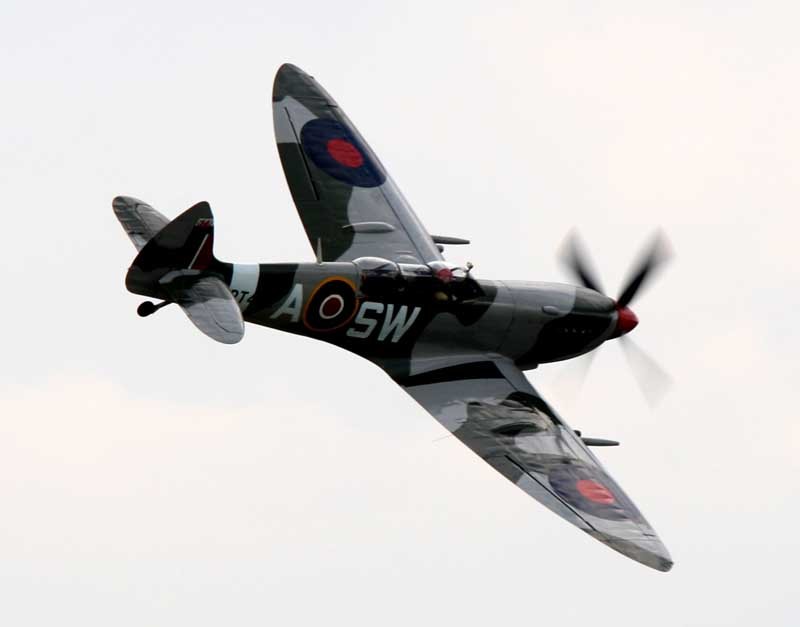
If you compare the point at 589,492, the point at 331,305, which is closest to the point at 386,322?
the point at 331,305

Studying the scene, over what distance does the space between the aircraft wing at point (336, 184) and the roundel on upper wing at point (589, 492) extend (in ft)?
18.9

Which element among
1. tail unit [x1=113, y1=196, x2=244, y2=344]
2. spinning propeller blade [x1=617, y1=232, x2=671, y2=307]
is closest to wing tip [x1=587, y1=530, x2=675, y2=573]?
tail unit [x1=113, y1=196, x2=244, y2=344]

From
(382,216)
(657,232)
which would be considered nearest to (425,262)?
(382,216)

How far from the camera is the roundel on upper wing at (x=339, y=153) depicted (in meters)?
40.4

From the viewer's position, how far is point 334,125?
41.6 metres

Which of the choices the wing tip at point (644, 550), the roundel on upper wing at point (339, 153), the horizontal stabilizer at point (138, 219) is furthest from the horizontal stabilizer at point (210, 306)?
the roundel on upper wing at point (339, 153)

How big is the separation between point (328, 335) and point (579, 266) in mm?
5492

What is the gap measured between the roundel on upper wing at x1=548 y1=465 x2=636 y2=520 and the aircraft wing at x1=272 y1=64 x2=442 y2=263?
577 centimetres

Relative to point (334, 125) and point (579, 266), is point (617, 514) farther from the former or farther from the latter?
point (334, 125)

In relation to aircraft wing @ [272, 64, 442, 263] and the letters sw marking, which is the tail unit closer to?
the letters sw marking

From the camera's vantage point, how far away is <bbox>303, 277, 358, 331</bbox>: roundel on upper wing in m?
35.8

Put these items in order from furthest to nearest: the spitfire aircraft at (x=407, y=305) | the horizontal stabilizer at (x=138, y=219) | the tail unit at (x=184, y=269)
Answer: the horizontal stabilizer at (x=138, y=219) → the spitfire aircraft at (x=407, y=305) → the tail unit at (x=184, y=269)

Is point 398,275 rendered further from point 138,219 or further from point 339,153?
point 339,153

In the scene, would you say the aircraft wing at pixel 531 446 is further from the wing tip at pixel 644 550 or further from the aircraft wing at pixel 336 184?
the aircraft wing at pixel 336 184
